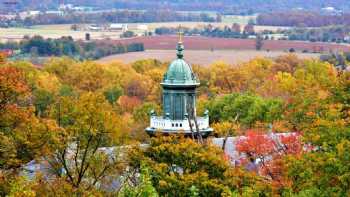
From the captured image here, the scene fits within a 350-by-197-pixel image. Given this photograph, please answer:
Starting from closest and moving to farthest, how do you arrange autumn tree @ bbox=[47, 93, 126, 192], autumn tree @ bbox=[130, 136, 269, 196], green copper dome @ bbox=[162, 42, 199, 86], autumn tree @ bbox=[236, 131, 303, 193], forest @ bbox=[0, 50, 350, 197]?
forest @ bbox=[0, 50, 350, 197] → autumn tree @ bbox=[130, 136, 269, 196] → autumn tree @ bbox=[47, 93, 126, 192] → autumn tree @ bbox=[236, 131, 303, 193] → green copper dome @ bbox=[162, 42, 199, 86]

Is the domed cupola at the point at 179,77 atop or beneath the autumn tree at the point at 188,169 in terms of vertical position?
atop

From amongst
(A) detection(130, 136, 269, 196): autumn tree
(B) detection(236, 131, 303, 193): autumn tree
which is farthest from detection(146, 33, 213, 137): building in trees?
(A) detection(130, 136, 269, 196): autumn tree

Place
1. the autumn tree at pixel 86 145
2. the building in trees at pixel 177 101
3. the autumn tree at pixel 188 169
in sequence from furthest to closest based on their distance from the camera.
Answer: the building in trees at pixel 177 101, the autumn tree at pixel 86 145, the autumn tree at pixel 188 169

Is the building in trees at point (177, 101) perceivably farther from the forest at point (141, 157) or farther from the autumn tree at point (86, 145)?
the autumn tree at point (86, 145)

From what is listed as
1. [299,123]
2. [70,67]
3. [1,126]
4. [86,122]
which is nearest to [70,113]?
[86,122]

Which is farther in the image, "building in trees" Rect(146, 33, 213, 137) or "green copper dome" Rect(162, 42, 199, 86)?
"green copper dome" Rect(162, 42, 199, 86)

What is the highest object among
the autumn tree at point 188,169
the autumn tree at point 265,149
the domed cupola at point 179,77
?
the domed cupola at point 179,77

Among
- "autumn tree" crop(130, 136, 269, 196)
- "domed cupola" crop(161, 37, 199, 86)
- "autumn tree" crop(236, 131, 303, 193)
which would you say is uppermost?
"domed cupola" crop(161, 37, 199, 86)

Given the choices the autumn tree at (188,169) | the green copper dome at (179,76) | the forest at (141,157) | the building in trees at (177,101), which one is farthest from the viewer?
the green copper dome at (179,76)

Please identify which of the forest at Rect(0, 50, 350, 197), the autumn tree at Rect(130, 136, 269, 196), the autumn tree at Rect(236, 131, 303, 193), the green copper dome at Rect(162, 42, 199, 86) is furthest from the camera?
the green copper dome at Rect(162, 42, 199, 86)

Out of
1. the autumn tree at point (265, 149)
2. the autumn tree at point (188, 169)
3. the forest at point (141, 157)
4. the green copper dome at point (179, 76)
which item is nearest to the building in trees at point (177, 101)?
the green copper dome at point (179, 76)

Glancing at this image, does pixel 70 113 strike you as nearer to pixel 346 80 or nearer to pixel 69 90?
pixel 346 80

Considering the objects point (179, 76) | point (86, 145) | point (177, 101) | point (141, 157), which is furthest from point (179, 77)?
point (141, 157)

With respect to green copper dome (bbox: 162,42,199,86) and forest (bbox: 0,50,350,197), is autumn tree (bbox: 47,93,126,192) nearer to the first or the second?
forest (bbox: 0,50,350,197)
